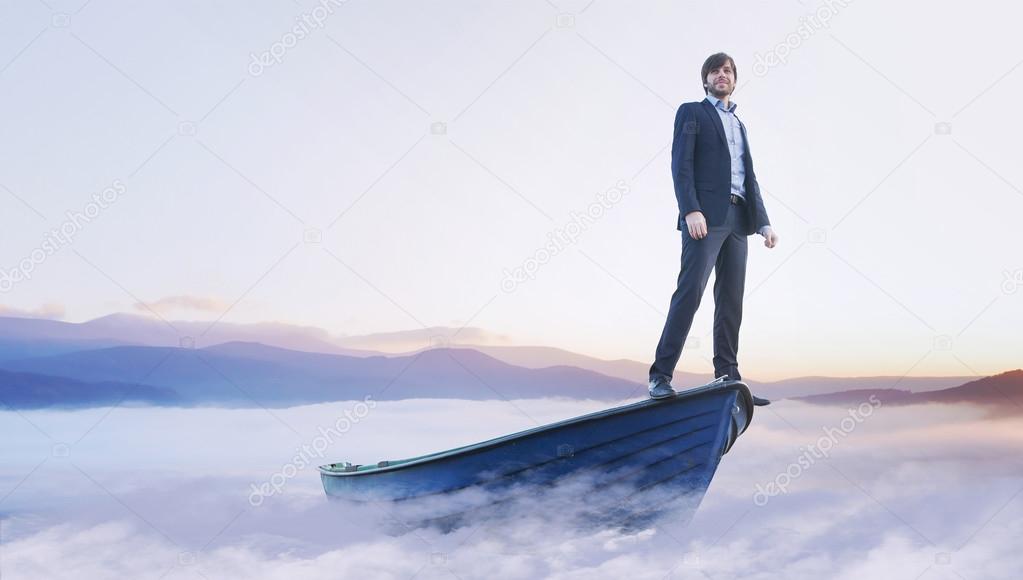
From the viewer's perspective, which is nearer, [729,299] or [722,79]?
[722,79]

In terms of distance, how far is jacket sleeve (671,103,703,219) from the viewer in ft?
17.0

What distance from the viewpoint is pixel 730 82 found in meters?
5.45

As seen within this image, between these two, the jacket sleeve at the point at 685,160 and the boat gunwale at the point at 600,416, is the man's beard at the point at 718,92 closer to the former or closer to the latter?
the jacket sleeve at the point at 685,160

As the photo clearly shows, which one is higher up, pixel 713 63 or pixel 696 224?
pixel 713 63

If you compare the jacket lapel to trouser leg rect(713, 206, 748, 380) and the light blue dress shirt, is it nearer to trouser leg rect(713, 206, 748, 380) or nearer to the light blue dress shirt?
the light blue dress shirt

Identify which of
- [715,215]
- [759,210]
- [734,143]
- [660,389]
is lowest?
[660,389]

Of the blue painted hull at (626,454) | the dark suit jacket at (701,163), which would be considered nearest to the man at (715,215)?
the dark suit jacket at (701,163)

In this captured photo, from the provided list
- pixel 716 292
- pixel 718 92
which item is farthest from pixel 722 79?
pixel 716 292

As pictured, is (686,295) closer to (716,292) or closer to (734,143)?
(716,292)

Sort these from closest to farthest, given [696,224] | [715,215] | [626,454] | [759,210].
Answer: [696,224] < [715,215] < [626,454] < [759,210]

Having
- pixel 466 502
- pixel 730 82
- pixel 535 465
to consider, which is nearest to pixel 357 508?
pixel 466 502

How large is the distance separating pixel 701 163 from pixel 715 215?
0.36 m

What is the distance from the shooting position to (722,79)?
17.8 ft

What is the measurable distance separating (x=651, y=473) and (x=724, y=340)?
1043mm
